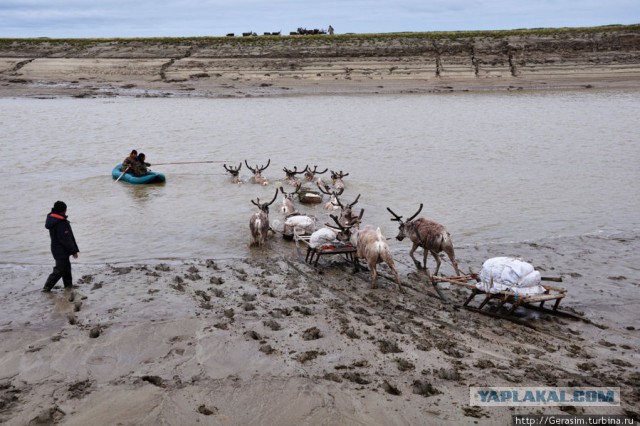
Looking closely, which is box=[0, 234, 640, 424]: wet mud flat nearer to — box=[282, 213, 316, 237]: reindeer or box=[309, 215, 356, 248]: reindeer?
box=[309, 215, 356, 248]: reindeer

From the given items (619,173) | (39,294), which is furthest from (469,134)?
(39,294)

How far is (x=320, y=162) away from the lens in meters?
23.9

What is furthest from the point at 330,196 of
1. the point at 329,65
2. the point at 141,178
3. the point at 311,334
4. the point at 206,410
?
the point at 329,65

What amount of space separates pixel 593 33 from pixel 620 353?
138 feet

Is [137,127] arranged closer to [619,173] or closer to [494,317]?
[619,173]

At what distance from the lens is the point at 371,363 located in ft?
26.5

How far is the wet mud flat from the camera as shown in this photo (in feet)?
23.5

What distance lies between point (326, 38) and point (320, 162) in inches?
1009

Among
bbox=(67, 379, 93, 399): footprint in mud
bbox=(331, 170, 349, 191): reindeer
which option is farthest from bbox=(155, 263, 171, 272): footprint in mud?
bbox=(331, 170, 349, 191): reindeer

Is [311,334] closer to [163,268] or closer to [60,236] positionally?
[163,268]

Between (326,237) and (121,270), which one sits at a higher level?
(326,237)

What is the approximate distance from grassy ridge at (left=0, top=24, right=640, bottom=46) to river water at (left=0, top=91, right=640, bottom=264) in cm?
860

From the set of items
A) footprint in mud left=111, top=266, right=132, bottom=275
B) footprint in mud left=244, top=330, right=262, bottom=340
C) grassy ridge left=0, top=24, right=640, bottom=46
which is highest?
grassy ridge left=0, top=24, right=640, bottom=46

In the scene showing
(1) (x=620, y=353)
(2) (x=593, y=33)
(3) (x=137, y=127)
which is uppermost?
(2) (x=593, y=33)
